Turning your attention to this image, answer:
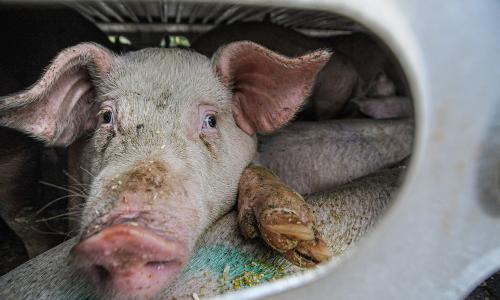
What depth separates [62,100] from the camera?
5.48 feet

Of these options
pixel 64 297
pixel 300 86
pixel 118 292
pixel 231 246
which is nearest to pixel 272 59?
pixel 300 86

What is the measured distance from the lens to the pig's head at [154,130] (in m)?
1.13

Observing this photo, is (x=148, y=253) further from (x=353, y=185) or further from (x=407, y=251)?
(x=353, y=185)

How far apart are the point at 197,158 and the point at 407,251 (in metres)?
0.71

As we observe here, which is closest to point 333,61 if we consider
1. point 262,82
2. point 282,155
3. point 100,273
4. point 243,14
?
point 243,14

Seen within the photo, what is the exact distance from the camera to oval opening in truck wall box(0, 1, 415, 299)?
138 centimetres

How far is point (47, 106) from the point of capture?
160 cm

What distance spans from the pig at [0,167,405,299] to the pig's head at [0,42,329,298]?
0.11m

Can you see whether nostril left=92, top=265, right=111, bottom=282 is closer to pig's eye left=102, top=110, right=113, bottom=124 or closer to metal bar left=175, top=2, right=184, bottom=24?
pig's eye left=102, top=110, right=113, bottom=124

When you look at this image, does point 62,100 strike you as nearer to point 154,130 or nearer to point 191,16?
point 154,130

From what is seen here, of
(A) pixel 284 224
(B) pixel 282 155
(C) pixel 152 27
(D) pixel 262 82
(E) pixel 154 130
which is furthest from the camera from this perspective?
(C) pixel 152 27

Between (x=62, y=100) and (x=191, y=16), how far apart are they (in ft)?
6.49

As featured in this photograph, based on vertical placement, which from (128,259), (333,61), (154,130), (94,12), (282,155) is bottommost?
(128,259)

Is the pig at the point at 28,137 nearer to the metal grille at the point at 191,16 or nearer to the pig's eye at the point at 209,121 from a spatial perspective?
the metal grille at the point at 191,16
